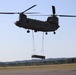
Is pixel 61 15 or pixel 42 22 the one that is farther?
pixel 42 22

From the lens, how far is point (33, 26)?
185ft

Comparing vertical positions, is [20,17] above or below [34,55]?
above

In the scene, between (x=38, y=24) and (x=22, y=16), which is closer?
(x=22, y=16)

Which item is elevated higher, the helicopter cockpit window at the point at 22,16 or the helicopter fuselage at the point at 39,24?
the helicopter cockpit window at the point at 22,16

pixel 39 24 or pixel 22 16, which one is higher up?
pixel 22 16

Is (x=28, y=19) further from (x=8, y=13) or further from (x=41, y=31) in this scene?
(x=8, y=13)

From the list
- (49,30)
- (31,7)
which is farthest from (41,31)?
(31,7)

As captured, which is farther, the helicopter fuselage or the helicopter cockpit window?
the helicopter fuselage

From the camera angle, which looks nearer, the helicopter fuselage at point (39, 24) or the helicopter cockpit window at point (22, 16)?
the helicopter cockpit window at point (22, 16)

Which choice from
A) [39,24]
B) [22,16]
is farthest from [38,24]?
[22,16]

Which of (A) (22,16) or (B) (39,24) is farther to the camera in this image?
(B) (39,24)

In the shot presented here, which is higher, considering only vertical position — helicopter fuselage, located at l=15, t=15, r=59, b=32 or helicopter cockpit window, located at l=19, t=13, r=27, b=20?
helicopter cockpit window, located at l=19, t=13, r=27, b=20

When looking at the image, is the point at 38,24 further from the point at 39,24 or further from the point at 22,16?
the point at 22,16

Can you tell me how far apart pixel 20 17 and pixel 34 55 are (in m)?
6.12
